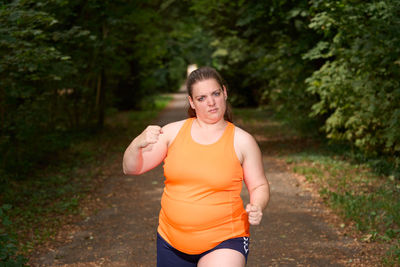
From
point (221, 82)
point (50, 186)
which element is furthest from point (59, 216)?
point (221, 82)

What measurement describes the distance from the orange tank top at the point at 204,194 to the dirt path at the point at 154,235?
2.93 meters

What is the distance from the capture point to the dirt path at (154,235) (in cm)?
579

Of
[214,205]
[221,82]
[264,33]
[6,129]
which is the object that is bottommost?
[6,129]

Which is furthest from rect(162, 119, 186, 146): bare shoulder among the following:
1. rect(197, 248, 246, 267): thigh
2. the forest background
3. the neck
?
the forest background

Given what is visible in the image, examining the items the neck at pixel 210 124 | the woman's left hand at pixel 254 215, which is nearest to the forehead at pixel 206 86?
the neck at pixel 210 124

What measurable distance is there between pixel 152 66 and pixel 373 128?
24187 mm

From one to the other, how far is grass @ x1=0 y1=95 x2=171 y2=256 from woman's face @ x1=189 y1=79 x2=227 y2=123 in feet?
→ 7.80

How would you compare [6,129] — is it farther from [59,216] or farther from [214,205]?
[214,205]

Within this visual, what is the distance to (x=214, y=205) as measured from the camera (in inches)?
113

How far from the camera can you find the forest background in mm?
7781

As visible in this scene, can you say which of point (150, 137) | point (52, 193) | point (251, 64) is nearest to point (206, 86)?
point (150, 137)

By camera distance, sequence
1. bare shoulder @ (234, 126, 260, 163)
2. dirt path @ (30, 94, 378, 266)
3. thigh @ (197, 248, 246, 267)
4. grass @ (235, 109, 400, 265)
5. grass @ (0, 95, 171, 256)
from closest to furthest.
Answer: thigh @ (197, 248, 246, 267)
bare shoulder @ (234, 126, 260, 163)
dirt path @ (30, 94, 378, 266)
grass @ (235, 109, 400, 265)
grass @ (0, 95, 171, 256)

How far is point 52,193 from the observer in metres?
9.27

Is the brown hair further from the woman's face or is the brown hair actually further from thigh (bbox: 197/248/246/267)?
thigh (bbox: 197/248/246/267)
